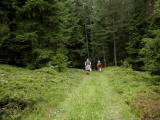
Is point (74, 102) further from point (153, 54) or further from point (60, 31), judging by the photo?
point (60, 31)

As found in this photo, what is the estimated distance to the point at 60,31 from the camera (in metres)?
34.7

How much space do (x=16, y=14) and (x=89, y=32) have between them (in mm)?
36513

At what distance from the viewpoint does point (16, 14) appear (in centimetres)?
3016

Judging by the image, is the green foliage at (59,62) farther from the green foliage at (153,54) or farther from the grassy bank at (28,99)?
the grassy bank at (28,99)

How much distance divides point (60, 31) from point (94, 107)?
22.0m

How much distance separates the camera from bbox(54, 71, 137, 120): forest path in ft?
39.0

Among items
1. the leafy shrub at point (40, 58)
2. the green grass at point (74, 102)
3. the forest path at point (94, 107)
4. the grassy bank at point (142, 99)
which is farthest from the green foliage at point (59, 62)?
the forest path at point (94, 107)

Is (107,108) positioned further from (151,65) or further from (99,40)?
(99,40)

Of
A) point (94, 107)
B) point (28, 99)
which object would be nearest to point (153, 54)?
point (94, 107)

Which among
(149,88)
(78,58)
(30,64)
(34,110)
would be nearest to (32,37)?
(30,64)

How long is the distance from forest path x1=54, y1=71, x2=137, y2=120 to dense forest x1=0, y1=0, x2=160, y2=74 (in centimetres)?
693

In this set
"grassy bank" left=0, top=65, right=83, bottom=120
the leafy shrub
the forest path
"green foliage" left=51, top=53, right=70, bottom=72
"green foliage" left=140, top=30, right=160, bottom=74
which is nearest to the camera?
the forest path

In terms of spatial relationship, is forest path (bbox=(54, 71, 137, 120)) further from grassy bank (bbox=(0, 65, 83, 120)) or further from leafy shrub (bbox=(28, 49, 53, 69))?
leafy shrub (bbox=(28, 49, 53, 69))

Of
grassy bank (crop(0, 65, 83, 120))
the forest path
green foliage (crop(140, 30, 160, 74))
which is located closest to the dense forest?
green foliage (crop(140, 30, 160, 74))
